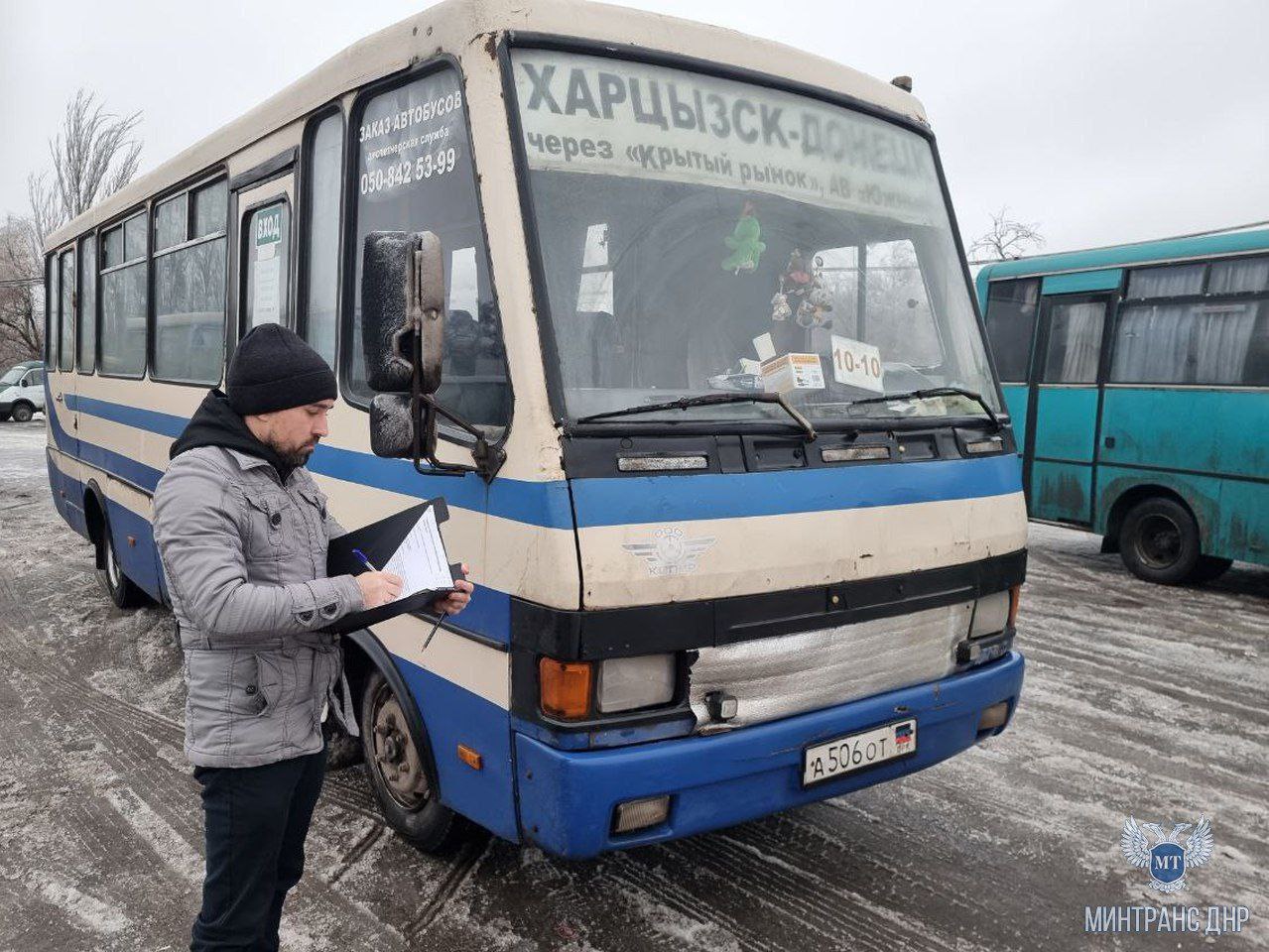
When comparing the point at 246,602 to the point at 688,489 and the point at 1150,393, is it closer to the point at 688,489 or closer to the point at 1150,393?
the point at 688,489

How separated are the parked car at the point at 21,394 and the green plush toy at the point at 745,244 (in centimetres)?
3145

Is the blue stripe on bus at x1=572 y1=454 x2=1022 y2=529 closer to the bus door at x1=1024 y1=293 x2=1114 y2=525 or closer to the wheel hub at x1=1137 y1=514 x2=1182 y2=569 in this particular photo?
the wheel hub at x1=1137 y1=514 x2=1182 y2=569

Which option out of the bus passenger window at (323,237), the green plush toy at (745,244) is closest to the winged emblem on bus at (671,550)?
the green plush toy at (745,244)

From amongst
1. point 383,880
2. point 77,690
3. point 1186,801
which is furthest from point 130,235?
point 1186,801

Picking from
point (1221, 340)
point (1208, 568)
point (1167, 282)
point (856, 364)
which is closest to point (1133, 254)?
point (1167, 282)

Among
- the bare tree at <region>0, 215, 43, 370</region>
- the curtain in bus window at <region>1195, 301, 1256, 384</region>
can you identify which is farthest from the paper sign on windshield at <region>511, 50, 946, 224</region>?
the bare tree at <region>0, 215, 43, 370</region>

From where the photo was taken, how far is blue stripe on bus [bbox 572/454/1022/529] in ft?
8.99

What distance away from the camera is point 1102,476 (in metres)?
9.44

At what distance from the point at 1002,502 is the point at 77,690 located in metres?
4.73

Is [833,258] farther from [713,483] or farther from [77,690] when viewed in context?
[77,690]

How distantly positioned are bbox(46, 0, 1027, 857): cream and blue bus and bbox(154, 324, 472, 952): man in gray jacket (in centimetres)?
42

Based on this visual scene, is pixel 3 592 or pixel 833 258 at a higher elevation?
pixel 833 258

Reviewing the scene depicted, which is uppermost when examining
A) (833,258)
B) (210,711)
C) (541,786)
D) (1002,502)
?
(833,258)

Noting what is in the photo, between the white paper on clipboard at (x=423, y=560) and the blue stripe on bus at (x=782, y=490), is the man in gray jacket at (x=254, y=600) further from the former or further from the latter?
the blue stripe on bus at (x=782, y=490)
